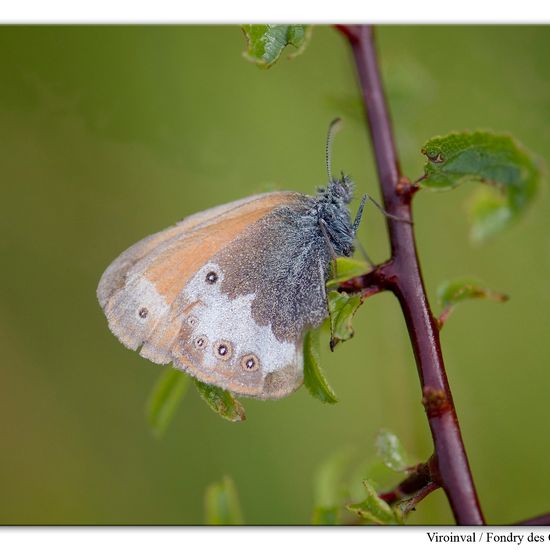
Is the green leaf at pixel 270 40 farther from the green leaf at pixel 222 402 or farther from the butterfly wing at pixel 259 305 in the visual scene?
the green leaf at pixel 222 402

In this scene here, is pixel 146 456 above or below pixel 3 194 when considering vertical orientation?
below

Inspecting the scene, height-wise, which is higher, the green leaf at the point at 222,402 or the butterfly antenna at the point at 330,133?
the butterfly antenna at the point at 330,133

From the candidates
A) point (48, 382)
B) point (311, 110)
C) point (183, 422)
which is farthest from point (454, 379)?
point (48, 382)

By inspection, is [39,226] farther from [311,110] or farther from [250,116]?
[311,110]

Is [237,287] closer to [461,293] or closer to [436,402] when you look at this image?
[461,293]

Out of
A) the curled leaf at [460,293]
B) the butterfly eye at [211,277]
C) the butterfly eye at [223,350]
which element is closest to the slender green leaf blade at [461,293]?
the curled leaf at [460,293]

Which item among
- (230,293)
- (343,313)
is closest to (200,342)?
(230,293)
